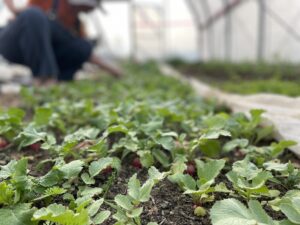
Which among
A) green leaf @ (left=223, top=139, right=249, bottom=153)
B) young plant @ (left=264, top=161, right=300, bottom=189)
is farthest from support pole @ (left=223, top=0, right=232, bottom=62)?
young plant @ (left=264, top=161, right=300, bottom=189)

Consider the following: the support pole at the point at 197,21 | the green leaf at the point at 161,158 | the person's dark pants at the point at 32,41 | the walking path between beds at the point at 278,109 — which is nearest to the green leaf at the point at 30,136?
the green leaf at the point at 161,158

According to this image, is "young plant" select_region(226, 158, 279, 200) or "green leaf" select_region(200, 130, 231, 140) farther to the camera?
"green leaf" select_region(200, 130, 231, 140)

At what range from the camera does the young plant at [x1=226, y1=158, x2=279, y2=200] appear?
898 millimetres

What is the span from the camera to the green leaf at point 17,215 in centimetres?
81

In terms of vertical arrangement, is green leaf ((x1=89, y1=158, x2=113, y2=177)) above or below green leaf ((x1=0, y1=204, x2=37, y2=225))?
above

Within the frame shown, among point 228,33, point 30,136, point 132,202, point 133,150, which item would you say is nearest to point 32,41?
point 30,136

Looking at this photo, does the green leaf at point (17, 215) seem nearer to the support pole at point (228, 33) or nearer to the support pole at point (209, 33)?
the support pole at point (228, 33)

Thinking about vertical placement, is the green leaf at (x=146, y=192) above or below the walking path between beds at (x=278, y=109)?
above

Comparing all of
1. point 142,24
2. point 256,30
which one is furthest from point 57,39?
point 142,24

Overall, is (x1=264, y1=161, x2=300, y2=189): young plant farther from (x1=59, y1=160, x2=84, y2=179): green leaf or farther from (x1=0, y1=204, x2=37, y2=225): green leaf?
(x1=0, y1=204, x2=37, y2=225): green leaf

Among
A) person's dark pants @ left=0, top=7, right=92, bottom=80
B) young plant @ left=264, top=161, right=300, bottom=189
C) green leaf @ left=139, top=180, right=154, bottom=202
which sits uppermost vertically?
person's dark pants @ left=0, top=7, right=92, bottom=80

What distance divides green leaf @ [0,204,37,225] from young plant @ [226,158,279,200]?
50 cm

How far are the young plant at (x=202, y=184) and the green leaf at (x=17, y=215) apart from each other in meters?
0.37

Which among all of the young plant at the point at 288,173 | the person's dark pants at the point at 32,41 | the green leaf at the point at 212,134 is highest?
the person's dark pants at the point at 32,41
